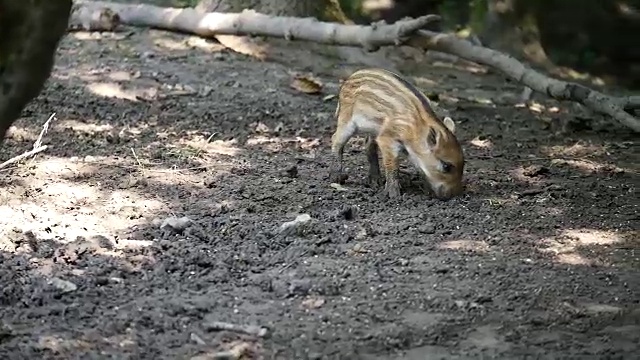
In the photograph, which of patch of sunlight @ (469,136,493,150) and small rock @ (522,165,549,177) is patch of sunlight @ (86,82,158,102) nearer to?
patch of sunlight @ (469,136,493,150)

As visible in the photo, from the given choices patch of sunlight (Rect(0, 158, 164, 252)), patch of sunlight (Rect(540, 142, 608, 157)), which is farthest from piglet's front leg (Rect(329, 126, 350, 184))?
patch of sunlight (Rect(540, 142, 608, 157))

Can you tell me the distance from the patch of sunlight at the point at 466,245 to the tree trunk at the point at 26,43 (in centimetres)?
239

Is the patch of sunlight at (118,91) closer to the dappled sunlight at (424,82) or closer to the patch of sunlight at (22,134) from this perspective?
the patch of sunlight at (22,134)

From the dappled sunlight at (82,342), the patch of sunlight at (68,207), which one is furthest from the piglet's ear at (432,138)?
the dappled sunlight at (82,342)

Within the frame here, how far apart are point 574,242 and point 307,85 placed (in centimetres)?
391

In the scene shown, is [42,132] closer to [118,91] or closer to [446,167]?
[118,91]

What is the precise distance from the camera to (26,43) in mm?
3451

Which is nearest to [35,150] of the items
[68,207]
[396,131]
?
[68,207]

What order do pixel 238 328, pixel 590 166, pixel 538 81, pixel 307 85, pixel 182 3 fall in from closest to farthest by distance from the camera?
pixel 238 328 → pixel 590 166 → pixel 538 81 → pixel 307 85 → pixel 182 3

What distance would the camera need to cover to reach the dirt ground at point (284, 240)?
13.5ft

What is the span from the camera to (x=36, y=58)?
11.4 ft

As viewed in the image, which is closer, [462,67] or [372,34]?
[372,34]

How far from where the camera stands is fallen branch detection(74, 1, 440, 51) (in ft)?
26.3

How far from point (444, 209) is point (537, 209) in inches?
21.4
